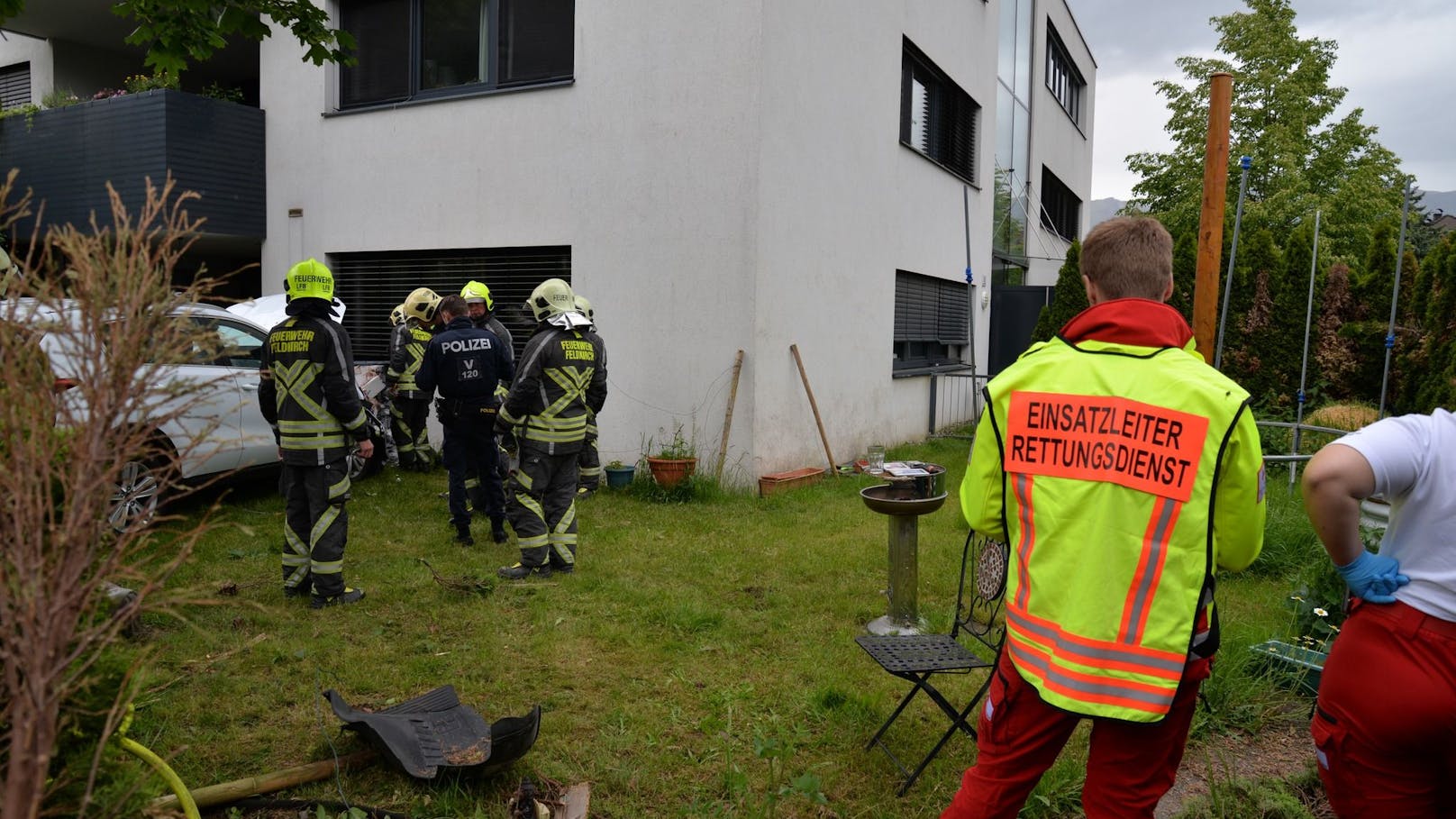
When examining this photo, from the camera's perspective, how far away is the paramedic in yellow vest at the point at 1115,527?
217 cm

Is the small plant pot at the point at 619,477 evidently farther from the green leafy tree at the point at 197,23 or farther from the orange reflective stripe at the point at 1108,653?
the orange reflective stripe at the point at 1108,653

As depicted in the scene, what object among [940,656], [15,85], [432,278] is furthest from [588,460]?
[15,85]

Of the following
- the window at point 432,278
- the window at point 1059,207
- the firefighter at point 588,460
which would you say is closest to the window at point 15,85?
the window at point 432,278

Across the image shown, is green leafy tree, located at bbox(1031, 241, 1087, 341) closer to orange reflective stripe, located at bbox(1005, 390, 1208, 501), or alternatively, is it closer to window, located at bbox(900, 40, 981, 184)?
window, located at bbox(900, 40, 981, 184)

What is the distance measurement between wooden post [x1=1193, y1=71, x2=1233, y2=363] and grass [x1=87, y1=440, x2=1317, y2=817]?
5.38ft

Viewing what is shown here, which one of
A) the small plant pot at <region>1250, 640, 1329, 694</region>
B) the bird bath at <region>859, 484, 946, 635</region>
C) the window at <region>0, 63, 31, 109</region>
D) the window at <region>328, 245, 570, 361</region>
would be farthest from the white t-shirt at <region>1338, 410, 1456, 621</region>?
the window at <region>0, 63, 31, 109</region>

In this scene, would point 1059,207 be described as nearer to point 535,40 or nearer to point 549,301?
point 535,40

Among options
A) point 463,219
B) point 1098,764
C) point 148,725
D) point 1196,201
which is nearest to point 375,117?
point 463,219

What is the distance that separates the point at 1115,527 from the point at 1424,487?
29.8 inches

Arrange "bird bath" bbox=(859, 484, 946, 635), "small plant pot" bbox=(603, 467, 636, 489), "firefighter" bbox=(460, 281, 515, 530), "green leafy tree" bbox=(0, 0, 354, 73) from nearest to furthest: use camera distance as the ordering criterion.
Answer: "bird bath" bbox=(859, 484, 946, 635), "green leafy tree" bbox=(0, 0, 354, 73), "firefighter" bbox=(460, 281, 515, 530), "small plant pot" bbox=(603, 467, 636, 489)

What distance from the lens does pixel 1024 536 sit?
2.41 meters

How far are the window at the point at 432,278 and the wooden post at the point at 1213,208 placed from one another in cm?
679

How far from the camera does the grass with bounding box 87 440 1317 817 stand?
3.55 metres

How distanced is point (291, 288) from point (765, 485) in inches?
196
